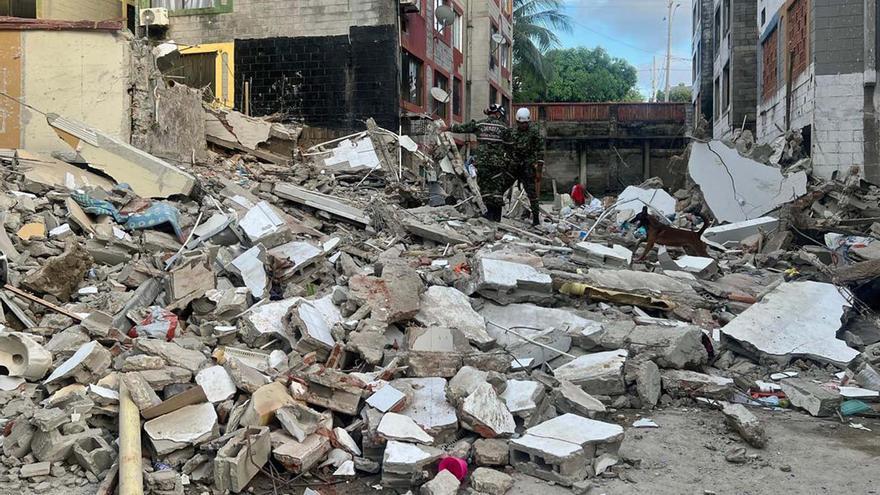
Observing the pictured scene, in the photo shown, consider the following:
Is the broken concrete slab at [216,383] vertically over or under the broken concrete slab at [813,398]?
over

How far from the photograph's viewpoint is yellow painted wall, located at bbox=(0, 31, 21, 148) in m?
9.20

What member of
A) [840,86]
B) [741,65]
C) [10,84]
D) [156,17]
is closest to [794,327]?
[840,86]

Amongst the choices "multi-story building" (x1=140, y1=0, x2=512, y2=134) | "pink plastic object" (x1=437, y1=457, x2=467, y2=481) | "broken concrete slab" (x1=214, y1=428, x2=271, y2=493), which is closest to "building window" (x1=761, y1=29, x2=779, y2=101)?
"multi-story building" (x1=140, y1=0, x2=512, y2=134)

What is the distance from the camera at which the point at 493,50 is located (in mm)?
28219

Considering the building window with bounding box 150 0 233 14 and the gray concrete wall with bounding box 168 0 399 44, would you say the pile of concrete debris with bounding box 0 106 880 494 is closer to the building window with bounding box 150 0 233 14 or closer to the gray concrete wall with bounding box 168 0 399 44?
the gray concrete wall with bounding box 168 0 399 44

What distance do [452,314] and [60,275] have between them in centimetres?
314

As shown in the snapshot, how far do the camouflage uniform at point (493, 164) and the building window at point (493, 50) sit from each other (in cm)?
1910

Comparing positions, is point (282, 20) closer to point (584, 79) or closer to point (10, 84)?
point (10, 84)

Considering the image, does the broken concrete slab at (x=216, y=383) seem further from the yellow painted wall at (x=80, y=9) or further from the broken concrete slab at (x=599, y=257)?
the yellow painted wall at (x=80, y=9)

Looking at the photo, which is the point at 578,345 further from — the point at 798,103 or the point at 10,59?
the point at 798,103

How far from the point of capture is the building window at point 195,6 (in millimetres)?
16188

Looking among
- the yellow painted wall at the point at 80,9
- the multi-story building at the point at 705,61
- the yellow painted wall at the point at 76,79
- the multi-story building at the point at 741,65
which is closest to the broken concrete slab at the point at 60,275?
the yellow painted wall at the point at 76,79

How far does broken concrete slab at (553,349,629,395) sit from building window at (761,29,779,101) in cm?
1404

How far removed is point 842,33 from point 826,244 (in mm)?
5707
